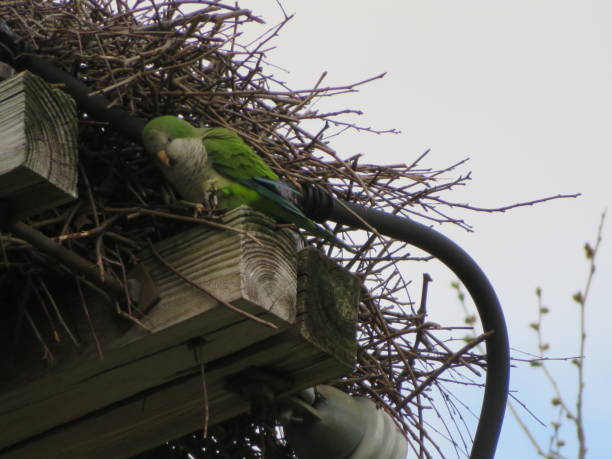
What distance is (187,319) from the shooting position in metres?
1.90

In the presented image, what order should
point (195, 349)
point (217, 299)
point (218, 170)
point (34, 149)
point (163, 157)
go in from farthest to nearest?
point (218, 170)
point (163, 157)
point (195, 349)
point (217, 299)
point (34, 149)

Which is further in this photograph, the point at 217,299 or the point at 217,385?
the point at 217,385

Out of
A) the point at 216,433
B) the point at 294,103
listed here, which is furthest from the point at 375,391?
the point at 294,103

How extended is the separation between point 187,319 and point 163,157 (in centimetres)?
44

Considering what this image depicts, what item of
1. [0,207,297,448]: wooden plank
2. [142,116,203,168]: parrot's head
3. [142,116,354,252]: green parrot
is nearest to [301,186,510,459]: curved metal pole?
[142,116,354,252]: green parrot

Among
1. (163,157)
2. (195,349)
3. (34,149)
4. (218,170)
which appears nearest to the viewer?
(34,149)

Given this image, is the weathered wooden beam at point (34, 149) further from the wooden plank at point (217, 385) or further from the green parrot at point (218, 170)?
the wooden plank at point (217, 385)

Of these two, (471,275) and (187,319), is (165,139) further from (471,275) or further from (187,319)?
(471,275)

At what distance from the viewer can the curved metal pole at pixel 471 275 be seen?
2170mm

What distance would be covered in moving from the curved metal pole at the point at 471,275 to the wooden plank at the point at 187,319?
175 millimetres

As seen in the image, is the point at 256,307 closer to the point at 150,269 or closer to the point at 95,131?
the point at 150,269

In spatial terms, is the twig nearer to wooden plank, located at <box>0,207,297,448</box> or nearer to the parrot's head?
wooden plank, located at <box>0,207,297,448</box>

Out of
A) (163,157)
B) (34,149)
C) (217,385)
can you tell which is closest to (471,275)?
(217,385)

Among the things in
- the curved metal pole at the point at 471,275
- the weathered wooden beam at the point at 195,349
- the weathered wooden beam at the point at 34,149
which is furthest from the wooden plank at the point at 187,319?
the weathered wooden beam at the point at 34,149
